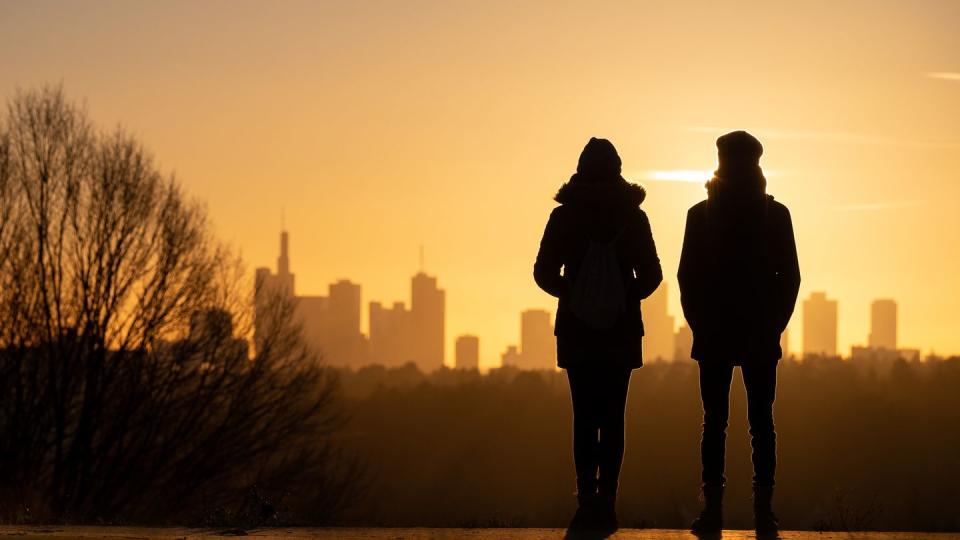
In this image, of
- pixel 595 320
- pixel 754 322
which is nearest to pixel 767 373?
pixel 754 322

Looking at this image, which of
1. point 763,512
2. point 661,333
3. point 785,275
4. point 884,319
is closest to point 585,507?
point 763,512

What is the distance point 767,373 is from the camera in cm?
829

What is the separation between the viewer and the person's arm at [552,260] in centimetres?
839

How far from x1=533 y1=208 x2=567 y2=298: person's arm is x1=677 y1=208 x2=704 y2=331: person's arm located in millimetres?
697

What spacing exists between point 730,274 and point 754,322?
0.31m

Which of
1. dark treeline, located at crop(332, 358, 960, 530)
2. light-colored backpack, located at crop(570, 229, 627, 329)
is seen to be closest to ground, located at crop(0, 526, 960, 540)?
light-colored backpack, located at crop(570, 229, 627, 329)

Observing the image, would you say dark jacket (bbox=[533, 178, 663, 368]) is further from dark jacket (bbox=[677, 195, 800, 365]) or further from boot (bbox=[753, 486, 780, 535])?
boot (bbox=[753, 486, 780, 535])

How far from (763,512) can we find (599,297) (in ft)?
5.06

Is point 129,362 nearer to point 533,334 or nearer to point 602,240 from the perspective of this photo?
point 602,240

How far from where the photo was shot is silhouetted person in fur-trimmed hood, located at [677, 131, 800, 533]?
27.0 feet

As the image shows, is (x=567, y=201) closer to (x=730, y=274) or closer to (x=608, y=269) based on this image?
(x=608, y=269)

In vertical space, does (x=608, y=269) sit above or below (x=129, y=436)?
above

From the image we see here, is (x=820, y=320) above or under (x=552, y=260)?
above

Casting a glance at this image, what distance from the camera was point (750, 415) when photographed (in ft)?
Answer: 27.4
